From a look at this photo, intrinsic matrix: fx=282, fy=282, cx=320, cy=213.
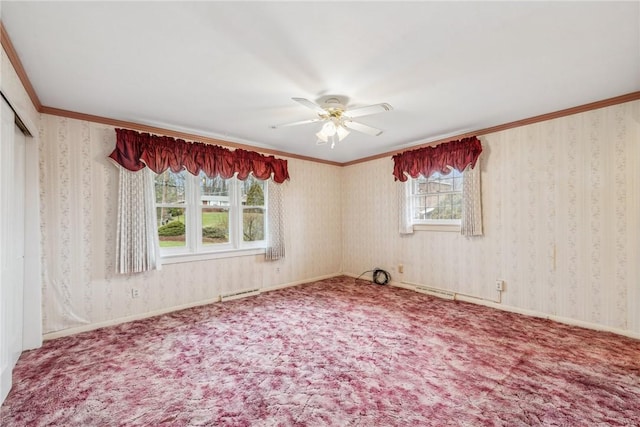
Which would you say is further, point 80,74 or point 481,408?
point 80,74

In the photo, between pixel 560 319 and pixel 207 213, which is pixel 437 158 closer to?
pixel 560 319

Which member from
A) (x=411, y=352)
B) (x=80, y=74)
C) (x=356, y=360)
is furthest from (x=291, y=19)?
(x=411, y=352)

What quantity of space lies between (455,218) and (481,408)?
9.31 feet

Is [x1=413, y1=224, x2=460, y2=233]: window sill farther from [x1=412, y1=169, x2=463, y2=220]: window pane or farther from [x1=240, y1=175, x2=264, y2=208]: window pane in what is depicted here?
[x1=240, y1=175, x2=264, y2=208]: window pane

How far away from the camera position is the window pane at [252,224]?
14.8 ft

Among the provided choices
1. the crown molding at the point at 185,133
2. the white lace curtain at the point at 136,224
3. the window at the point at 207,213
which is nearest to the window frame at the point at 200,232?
the window at the point at 207,213

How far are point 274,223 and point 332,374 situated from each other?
2.82 meters

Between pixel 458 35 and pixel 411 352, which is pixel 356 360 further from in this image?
pixel 458 35

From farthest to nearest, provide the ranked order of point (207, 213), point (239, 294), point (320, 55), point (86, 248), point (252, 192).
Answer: point (252, 192), point (239, 294), point (207, 213), point (86, 248), point (320, 55)

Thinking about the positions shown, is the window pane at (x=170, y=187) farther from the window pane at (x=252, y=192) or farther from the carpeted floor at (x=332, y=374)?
the carpeted floor at (x=332, y=374)

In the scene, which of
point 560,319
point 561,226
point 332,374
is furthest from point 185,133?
point 560,319

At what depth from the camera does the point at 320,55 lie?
2.01 meters

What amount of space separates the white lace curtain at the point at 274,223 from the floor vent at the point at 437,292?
2.31 metres

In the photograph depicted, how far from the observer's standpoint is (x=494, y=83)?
2.47m
